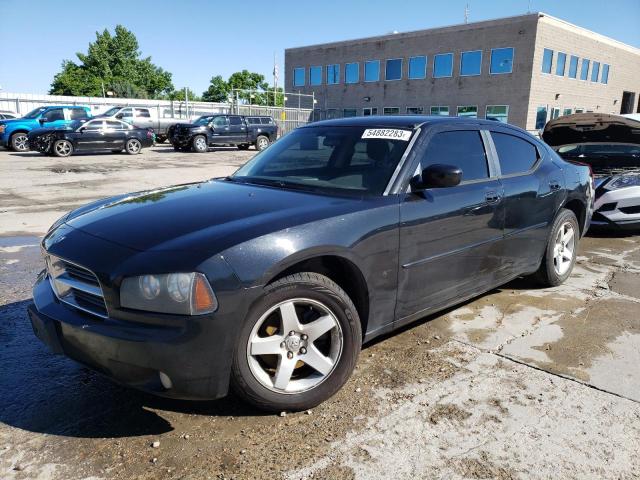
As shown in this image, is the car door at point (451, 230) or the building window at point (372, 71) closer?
the car door at point (451, 230)

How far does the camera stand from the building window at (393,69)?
130 ft

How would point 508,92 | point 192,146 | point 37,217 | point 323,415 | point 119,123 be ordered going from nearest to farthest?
point 323,415 → point 37,217 → point 119,123 → point 192,146 → point 508,92

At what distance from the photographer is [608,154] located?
8.23m

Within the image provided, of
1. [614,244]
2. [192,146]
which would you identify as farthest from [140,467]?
[192,146]

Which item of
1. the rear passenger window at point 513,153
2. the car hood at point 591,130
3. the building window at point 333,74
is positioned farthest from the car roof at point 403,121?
the building window at point 333,74

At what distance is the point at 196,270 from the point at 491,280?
2.56 meters

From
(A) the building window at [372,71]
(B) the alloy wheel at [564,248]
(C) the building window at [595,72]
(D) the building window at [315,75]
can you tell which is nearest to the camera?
(B) the alloy wheel at [564,248]

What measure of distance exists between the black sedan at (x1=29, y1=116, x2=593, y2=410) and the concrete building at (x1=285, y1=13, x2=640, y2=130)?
3043cm

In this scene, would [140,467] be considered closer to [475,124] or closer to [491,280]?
[491,280]

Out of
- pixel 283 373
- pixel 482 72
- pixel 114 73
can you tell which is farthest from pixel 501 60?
pixel 114 73

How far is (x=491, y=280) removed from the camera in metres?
3.98

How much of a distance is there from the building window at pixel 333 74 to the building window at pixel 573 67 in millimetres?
18135

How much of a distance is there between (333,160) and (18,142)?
22.9m

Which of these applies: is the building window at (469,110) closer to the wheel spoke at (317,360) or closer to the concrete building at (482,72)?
the concrete building at (482,72)
